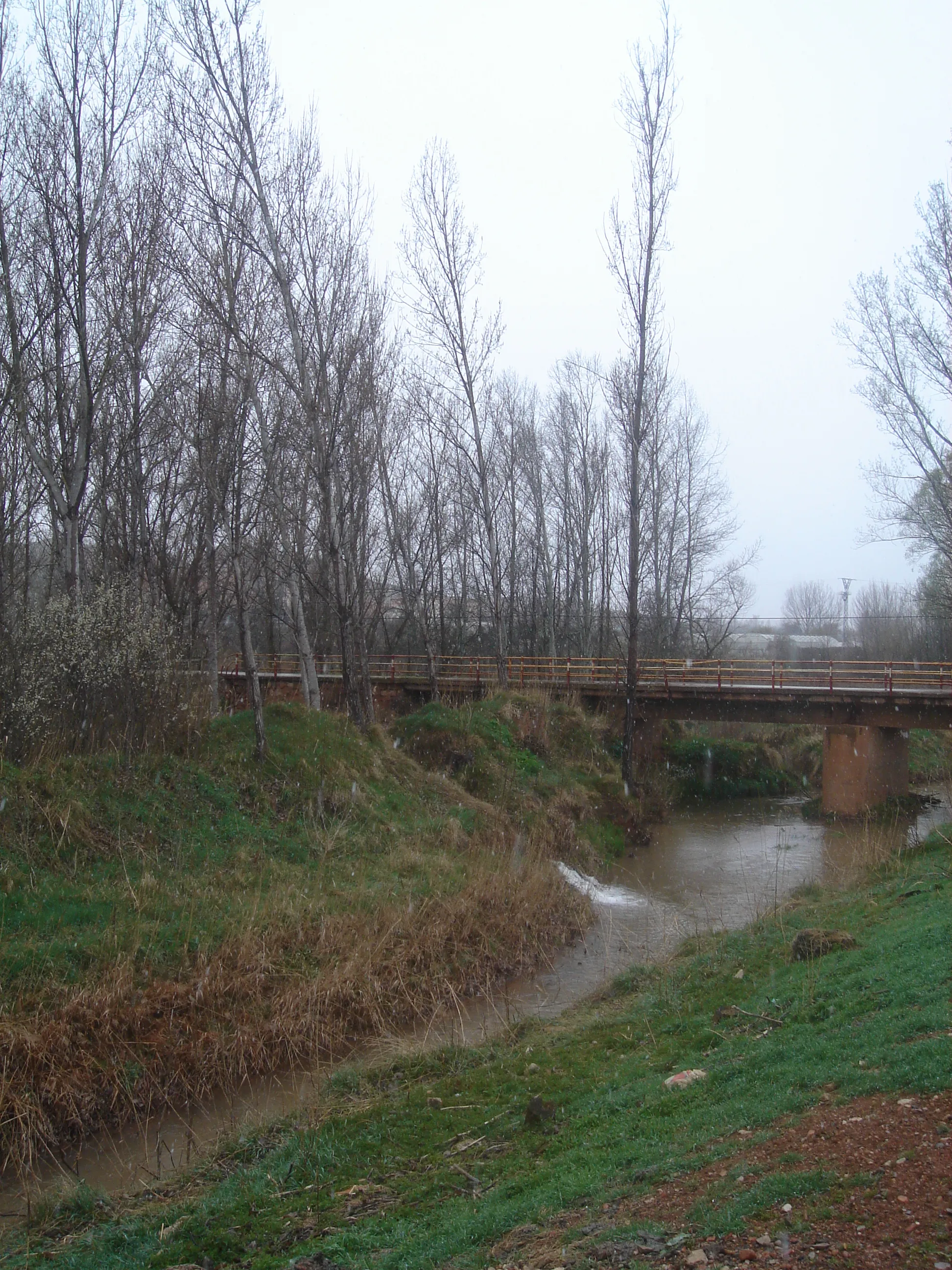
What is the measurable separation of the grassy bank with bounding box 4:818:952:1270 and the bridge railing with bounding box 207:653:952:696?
16969 mm

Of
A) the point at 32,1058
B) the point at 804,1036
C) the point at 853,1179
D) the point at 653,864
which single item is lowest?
the point at 653,864

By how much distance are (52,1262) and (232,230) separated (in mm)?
15579

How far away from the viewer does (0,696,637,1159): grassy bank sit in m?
7.88

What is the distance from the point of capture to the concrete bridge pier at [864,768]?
77.5 ft

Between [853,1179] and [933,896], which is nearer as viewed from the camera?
[853,1179]

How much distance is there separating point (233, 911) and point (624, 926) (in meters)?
6.10

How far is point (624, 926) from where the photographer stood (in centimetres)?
1375

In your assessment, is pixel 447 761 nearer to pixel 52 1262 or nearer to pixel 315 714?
pixel 315 714

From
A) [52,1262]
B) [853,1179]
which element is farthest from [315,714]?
[853,1179]

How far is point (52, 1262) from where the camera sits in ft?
17.5

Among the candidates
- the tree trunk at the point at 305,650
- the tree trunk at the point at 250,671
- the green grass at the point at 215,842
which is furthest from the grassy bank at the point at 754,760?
the tree trunk at the point at 250,671

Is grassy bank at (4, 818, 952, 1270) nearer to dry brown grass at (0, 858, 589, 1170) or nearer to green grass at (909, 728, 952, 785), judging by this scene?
dry brown grass at (0, 858, 589, 1170)

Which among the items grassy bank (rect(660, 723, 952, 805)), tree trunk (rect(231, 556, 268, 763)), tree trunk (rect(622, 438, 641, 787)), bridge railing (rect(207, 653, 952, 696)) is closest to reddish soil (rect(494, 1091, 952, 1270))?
tree trunk (rect(231, 556, 268, 763))

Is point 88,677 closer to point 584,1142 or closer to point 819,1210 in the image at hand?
point 584,1142
